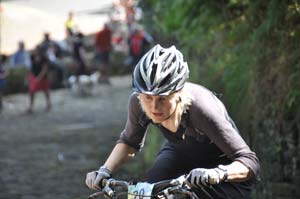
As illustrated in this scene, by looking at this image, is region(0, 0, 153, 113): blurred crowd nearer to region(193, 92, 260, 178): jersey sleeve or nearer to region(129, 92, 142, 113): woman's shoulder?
region(129, 92, 142, 113): woman's shoulder

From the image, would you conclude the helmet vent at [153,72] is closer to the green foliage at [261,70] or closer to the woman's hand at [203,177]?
the woman's hand at [203,177]

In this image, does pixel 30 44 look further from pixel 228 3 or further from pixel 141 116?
pixel 141 116

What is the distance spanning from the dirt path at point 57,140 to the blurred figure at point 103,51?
0.53 meters

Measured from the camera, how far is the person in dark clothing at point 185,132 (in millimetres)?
4367

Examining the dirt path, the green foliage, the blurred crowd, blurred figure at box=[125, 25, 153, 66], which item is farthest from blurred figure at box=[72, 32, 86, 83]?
the green foliage

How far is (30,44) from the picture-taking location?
1375 inches

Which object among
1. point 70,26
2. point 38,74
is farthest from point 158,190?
point 70,26

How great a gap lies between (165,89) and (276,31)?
156 inches

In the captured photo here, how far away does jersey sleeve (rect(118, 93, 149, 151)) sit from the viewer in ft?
15.6

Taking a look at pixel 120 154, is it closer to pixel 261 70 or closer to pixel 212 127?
pixel 212 127

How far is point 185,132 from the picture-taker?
4.68 meters

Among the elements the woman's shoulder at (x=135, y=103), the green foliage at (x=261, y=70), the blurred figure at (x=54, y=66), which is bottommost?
the blurred figure at (x=54, y=66)

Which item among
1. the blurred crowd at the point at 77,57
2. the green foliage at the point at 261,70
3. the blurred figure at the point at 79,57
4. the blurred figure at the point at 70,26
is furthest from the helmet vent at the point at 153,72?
the blurred figure at the point at 70,26

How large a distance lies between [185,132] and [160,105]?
33 cm
